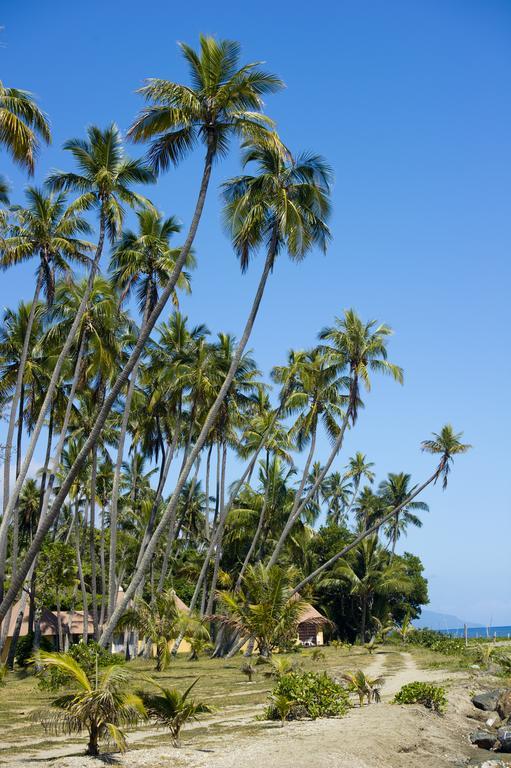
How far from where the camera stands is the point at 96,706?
10.2 metres

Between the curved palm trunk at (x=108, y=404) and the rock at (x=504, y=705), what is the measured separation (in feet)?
42.5

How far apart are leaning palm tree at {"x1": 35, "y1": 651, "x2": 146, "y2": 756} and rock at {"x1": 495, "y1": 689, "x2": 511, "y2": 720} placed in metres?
12.3

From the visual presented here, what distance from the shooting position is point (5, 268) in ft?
77.8

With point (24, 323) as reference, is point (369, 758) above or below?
below

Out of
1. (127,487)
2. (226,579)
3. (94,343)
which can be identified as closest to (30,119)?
(94,343)

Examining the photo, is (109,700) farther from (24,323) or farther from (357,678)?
(24,323)

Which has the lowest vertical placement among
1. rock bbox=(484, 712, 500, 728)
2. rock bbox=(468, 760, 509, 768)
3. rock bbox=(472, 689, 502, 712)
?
rock bbox=(468, 760, 509, 768)

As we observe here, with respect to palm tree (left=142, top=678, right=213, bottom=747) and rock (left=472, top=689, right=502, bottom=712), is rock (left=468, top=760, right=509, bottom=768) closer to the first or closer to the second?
palm tree (left=142, top=678, right=213, bottom=747)

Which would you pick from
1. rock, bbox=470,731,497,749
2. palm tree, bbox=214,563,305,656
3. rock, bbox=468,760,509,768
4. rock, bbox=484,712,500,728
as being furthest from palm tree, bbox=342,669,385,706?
palm tree, bbox=214,563,305,656

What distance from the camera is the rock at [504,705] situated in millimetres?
19055

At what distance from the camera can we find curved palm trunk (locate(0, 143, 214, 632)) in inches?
620

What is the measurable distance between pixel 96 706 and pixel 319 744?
4.39 m

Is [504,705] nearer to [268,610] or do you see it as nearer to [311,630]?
[268,610]

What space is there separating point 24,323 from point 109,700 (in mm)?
19967
